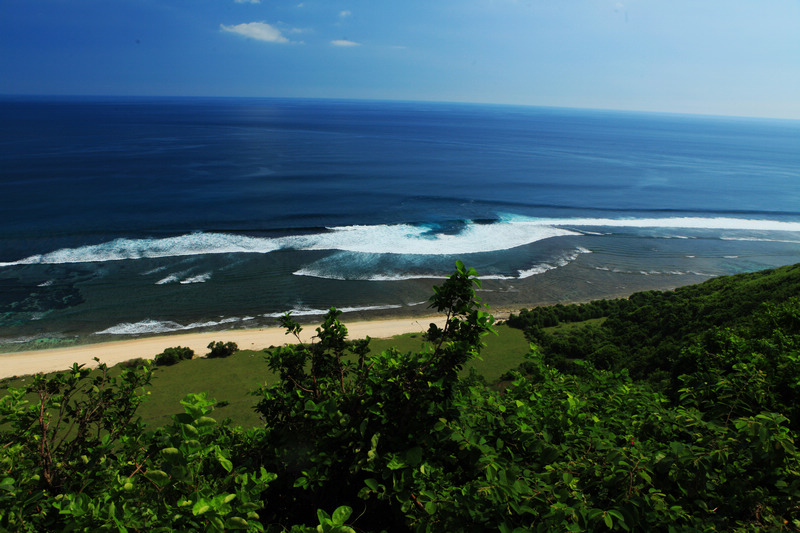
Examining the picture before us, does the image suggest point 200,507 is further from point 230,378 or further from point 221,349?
Answer: point 221,349

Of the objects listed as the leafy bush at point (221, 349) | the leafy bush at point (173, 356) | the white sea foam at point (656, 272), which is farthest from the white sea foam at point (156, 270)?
the white sea foam at point (656, 272)

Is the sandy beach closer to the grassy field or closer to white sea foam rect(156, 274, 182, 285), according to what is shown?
the grassy field

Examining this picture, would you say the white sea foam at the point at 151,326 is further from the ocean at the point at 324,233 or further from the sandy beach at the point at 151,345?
the sandy beach at the point at 151,345

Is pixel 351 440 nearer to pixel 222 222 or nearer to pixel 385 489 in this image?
pixel 385 489

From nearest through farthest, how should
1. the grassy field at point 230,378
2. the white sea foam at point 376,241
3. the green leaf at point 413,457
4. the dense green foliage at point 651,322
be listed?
the green leaf at point 413,457, the dense green foliage at point 651,322, the grassy field at point 230,378, the white sea foam at point 376,241

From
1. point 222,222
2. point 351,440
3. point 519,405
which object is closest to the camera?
point 351,440

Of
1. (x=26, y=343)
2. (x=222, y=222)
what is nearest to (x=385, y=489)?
(x=26, y=343)
